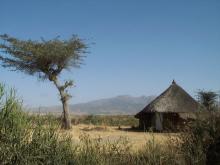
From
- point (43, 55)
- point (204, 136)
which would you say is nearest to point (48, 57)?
point (43, 55)

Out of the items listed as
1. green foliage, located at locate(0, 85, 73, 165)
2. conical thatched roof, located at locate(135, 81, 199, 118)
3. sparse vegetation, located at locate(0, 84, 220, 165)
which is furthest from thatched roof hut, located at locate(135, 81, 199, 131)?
green foliage, located at locate(0, 85, 73, 165)

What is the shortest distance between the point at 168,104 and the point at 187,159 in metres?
26.4

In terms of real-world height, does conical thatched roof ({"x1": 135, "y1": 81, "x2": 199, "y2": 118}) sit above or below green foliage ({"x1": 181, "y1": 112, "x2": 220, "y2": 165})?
above

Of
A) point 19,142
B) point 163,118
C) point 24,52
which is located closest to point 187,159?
point 19,142

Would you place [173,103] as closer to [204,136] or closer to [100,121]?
[100,121]

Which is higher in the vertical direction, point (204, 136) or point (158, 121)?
point (158, 121)

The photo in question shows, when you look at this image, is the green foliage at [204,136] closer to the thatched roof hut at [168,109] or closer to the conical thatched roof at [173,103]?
the thatched roof hut at [168,109]

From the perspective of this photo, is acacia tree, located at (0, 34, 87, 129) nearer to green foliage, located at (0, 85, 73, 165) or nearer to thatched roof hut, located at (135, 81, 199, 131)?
thatched roof hut, located at (135, 81, 199, 131)

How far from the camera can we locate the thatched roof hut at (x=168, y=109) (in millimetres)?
35406

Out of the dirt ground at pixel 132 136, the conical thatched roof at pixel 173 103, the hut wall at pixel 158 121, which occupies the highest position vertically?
the conical thatched roof at pixel 173 103

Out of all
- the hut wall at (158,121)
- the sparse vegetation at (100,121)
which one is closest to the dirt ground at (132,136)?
the hut wall at (158,121)

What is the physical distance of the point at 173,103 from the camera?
36.5 m

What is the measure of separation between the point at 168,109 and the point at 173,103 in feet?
3.74

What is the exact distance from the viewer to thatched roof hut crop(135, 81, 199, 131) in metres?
35.4
